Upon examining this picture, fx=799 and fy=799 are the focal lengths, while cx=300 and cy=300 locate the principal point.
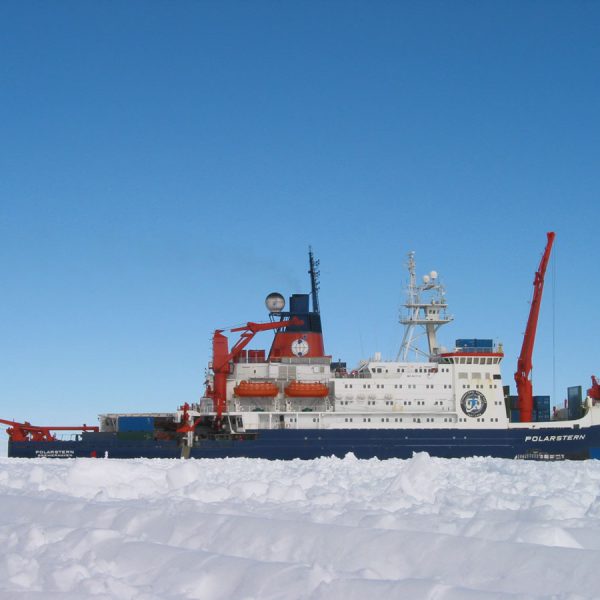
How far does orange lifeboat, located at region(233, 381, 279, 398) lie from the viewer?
115ft

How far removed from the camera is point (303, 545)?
22.2 feet

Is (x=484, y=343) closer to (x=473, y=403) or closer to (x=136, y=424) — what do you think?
(x=473, y=403)

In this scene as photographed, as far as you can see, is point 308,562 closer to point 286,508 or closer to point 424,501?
point 286,508

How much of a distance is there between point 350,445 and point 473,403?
6.08 meters

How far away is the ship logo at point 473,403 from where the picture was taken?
35.5m

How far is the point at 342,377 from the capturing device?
35.9 meters

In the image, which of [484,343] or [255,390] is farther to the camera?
[484,343]

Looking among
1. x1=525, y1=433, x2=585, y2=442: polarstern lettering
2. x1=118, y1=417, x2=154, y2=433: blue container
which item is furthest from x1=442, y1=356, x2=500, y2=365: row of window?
x1=118, y1=417, x2=154, y2=433: blue container

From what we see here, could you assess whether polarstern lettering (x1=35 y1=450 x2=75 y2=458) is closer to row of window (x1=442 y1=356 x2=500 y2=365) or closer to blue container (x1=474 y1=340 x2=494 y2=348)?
row of window (x1=442 y1=356 x2=500 y2=365)

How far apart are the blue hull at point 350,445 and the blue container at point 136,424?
74 cm

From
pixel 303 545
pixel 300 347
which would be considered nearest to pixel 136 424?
pixel 300 347

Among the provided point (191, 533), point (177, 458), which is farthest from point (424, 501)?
point (177, 458)

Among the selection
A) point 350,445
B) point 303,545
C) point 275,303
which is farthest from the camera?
point 275,303

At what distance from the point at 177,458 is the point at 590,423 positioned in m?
18.6
